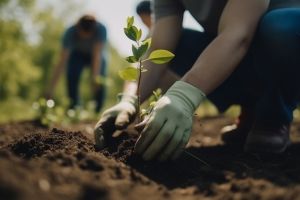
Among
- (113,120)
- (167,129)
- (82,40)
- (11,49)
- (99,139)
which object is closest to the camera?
(167,129)

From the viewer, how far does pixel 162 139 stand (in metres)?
1.59

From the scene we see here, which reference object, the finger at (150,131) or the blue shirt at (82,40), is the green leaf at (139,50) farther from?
the blue shirt at (82,40)

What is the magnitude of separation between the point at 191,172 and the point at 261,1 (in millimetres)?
906

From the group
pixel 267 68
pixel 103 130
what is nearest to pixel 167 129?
pixel 103 130

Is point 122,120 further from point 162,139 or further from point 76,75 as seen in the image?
point 76,75

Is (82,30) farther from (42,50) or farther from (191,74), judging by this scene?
(42,50)

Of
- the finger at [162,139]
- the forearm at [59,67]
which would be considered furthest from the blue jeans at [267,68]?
the forearm at [59,67]

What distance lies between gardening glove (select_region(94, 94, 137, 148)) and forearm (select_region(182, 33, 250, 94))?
391 millimetres

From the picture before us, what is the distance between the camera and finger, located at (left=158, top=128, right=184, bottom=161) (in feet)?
5.24

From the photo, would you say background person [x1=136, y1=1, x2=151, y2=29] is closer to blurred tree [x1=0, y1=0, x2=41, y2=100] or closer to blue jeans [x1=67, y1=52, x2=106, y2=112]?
blue jeans [x1=67, y1=52, x2=106, y2=112]

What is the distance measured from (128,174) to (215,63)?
66 cm

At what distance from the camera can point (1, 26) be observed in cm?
1480

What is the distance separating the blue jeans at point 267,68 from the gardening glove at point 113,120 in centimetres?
67

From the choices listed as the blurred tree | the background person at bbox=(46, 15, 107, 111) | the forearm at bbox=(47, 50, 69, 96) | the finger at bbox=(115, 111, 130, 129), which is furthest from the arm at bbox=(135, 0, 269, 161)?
the blurred tree
